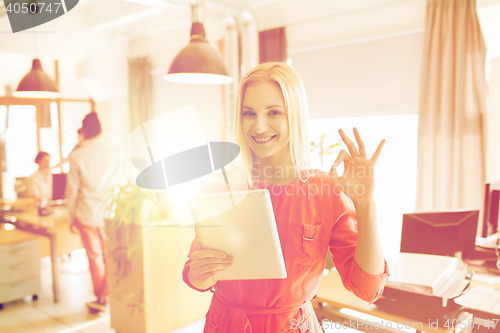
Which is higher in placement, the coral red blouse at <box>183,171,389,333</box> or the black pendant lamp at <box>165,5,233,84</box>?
the black pendant lamp at <box>165,5,233,84</box>

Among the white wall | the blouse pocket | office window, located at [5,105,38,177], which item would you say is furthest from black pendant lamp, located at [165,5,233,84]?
office window, located at [5,105,38,177]

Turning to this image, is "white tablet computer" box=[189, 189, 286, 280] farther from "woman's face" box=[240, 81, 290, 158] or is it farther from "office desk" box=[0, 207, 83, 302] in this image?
"office desk" box=[0, 207, 83, 302]

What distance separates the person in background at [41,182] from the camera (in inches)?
177

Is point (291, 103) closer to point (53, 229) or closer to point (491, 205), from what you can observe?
point (491, 205)

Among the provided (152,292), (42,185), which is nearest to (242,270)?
(152,292)

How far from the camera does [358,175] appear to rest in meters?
0.96

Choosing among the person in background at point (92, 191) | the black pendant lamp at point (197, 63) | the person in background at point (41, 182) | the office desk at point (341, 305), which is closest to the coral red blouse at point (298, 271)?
the office desk at point (341, 305)

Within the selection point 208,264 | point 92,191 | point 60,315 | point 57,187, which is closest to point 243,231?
point 208,264

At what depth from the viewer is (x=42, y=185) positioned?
4.54 m

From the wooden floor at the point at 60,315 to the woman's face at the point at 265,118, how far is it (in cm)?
207

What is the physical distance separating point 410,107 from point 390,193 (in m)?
1.02

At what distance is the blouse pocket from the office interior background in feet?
8.84

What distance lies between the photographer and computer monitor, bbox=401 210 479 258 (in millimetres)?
2035

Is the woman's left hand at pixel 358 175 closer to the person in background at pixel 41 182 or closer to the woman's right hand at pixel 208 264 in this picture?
the woman's right hand at pixel 208 264
